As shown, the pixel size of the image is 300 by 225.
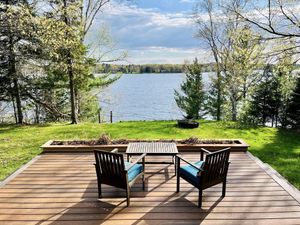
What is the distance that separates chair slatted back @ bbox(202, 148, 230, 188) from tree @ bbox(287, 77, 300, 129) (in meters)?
12.2

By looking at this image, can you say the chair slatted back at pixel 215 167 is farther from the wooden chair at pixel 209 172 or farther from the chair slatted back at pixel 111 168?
the chair slatted back at pixel 111 168

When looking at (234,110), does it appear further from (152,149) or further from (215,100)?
(152,149)

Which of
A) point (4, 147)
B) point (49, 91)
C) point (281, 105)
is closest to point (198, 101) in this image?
point (281, 105)

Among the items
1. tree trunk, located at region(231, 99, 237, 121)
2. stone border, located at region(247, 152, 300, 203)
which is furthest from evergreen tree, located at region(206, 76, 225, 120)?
stone border, located at region(247, 152, 300, 203)

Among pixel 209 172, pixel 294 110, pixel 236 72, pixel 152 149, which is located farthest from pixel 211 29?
pixel 209 172

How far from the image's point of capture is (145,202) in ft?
13.1

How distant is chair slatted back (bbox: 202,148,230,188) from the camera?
12.4 ft

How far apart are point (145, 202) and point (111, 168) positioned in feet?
2.33

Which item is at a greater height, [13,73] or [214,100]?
[13,73]

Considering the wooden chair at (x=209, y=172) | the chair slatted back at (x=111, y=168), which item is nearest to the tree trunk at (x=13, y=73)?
the chair slatted back at (x=111, y=168)

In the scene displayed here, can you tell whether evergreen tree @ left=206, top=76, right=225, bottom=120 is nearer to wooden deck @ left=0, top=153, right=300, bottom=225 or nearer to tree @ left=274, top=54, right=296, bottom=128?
tree @ left=274, top=54, right=296, bottom=128

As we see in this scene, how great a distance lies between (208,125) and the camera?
34.2ft

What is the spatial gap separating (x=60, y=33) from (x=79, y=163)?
4.66 meters

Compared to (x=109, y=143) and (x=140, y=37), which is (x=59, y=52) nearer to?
(x=109, y=143)
